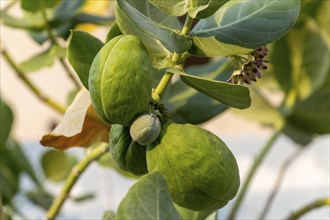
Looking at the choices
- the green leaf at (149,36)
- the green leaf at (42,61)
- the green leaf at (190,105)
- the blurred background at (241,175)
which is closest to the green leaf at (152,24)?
the green leaf at (149,36)

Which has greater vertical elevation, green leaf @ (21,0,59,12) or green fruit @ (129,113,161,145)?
green fruit @ (129,113,161,145)

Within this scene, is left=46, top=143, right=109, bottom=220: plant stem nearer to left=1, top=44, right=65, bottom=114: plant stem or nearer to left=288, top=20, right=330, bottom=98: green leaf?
left=1, top=44, right=65, bottom=114: plant stem

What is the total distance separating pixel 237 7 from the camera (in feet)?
1.24

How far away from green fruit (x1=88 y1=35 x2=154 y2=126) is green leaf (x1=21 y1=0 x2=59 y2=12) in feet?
0.95

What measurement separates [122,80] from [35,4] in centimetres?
32

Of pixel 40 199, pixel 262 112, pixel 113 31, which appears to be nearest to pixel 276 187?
pixel 262 112

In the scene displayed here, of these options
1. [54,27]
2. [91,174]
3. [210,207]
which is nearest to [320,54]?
[54,27]

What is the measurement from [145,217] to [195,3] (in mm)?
115

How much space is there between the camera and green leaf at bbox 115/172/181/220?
291 millimetres

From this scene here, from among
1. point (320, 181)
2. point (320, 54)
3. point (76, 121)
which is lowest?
point (320, 181)

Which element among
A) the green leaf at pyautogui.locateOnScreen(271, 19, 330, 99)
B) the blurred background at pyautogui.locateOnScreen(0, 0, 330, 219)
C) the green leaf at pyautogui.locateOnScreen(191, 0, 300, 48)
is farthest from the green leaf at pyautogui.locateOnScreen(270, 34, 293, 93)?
the green leaf at pyautogui.locateOnScreen(191, 0, 300, 48)

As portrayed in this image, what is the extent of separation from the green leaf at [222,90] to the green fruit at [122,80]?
0.03 m

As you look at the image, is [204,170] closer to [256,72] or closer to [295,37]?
[256,72]

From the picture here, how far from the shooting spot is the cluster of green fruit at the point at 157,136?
1.03 feet
